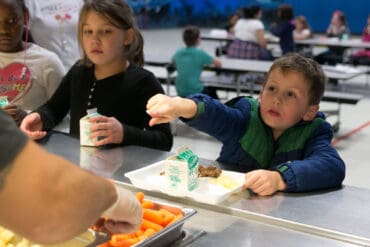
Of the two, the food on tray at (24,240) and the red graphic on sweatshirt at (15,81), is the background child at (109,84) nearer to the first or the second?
the red graphic on sweatshirt at (15,81)

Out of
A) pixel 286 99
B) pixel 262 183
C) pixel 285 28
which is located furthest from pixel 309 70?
pixel 285 28

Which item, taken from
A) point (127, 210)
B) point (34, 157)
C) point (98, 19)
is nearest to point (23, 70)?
point (98, 19)

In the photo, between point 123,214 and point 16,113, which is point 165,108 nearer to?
point 123,214

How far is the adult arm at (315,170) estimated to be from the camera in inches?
65.6

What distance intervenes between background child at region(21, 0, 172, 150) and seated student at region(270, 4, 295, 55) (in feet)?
19.7

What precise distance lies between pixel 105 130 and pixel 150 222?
744mm

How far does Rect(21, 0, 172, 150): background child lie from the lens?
Answer: 2.25m

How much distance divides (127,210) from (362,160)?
4.10 metres

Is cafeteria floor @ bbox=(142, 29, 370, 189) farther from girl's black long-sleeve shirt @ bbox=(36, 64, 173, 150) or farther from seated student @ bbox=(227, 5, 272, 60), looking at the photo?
girl's black long-sleeve shirt @ bbox=(36, 64, 173, 150)


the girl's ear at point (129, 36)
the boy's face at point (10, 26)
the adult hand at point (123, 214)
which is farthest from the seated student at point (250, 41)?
the adult hand at point (123, 214)

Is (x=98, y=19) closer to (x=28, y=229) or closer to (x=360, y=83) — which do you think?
(x=28, y=229)

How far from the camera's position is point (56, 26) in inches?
130

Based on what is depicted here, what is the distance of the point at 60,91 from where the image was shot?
8.15 feet

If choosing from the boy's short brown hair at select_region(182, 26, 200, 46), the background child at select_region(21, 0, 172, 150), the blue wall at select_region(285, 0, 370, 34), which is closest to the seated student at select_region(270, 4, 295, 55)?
the boy's short brown hair at select_region(182, 26, 200, 46)
